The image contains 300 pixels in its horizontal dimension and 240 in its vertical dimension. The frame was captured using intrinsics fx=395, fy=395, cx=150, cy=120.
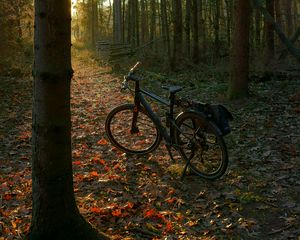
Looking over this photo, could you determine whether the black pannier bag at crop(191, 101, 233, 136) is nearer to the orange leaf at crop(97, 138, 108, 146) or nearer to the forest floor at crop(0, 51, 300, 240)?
the forest floor at crop(0, 51, 300, 240)

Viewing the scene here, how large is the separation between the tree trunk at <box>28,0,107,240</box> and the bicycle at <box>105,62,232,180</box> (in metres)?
2.32

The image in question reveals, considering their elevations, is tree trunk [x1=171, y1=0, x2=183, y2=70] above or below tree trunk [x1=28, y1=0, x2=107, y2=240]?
above

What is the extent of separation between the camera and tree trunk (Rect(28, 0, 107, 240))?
3.16 metres

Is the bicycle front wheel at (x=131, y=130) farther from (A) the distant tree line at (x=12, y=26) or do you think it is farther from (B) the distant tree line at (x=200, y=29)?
(A) the distant tree line at (x=12, y=26)

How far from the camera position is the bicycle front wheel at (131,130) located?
6.60 m

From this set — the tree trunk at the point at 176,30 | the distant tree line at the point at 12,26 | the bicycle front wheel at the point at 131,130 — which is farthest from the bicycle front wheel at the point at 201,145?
the tree trunk at the point at 176,30

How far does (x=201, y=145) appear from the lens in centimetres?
565

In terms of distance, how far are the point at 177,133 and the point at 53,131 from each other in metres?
2.87

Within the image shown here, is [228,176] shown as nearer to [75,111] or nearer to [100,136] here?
[100,136]

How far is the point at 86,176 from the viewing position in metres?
5.67

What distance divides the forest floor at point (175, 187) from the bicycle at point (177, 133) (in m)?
0.21

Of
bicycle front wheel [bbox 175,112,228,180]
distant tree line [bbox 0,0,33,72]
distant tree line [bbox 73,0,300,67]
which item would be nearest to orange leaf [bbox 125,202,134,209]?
bicycle front wheel [bbox 175,112,228,180]

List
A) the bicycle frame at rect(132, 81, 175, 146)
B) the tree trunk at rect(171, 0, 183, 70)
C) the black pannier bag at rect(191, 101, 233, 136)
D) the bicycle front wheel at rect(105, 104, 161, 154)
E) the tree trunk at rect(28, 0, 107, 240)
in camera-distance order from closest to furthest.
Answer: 1. the tree trunk at rect(28, 0, 107, 240)
2. the black pannier bag at rect(191, 101, 233, 136)
3. the bicycle frame at rect(132, 81, 175, 146)
4. the bicycle front wheel at rect(105, 104, 161, 154)
5. the tree trunk at rect(171, 0, 183, 70)

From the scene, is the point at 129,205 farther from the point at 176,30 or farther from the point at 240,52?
the point at 176,30
